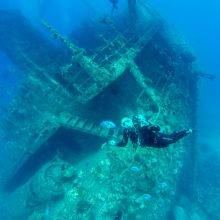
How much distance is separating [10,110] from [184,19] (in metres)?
67.8

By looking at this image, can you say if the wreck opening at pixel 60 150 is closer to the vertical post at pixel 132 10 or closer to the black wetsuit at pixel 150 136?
the black wetsuit at pixel 150 136

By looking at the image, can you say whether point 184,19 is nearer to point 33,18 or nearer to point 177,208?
point 33,18

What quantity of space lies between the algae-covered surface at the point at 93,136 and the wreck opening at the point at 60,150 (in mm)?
42

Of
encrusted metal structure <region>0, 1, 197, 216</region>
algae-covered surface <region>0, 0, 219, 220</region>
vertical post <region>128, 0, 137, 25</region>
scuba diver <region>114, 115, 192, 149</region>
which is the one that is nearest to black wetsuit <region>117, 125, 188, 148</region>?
scuba diver <region>114, 115, 192, 149</region>

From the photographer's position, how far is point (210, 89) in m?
Result: 46.3

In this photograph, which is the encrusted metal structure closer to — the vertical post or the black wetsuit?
the vertical post

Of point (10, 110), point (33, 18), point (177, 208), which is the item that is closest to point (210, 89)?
point (33, 18)

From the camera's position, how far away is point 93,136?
11.7 metres

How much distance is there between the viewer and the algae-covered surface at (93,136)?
981 cm

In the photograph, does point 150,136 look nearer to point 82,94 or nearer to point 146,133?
point 146,133

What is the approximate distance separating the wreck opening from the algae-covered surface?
42 mm

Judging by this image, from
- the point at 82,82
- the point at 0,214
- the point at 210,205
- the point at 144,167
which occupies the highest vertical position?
the point at 82,82

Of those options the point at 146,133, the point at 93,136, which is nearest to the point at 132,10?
the point at 93,136

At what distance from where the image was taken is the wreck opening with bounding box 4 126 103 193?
12077 millimetres
